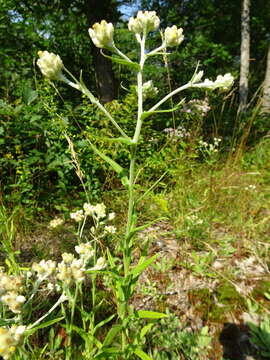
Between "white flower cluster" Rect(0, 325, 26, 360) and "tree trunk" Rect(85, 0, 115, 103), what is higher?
"tree trunk" Rect(85, 0, 115, 103)

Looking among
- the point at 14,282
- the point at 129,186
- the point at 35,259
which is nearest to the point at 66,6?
the point at 35,259

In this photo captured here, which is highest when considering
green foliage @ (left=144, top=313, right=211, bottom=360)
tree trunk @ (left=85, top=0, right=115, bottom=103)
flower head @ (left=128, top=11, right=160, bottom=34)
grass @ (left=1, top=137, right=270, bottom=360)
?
tree trunk @ (left=85, top=0, right=115, bottom=103)

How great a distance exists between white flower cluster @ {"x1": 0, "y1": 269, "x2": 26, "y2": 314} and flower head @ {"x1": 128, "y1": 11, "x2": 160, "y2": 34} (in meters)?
1.06

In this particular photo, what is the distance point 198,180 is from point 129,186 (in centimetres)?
185

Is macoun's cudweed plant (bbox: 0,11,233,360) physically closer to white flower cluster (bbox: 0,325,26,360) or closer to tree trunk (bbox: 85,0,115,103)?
white flower cluster (bbox: 0,325,26,360)

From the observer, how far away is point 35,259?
69.6 inches

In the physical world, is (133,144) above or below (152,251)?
above

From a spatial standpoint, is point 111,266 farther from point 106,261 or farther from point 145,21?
point 145,21

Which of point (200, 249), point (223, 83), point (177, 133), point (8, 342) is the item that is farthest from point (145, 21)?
point (177, 133)

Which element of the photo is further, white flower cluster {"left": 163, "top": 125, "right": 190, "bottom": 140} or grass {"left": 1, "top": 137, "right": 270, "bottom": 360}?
white flower cluster {"left": 163, "top": 125, "right": 190, "bottom": 140}

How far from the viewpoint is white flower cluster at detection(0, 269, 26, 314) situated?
0.58 metres

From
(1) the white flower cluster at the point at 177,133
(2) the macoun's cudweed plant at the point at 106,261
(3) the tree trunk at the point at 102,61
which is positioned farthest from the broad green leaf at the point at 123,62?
(3) the tree trunk at the point at 102,61

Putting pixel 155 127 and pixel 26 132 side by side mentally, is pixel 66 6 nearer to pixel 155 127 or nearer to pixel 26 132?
pixel 155 127

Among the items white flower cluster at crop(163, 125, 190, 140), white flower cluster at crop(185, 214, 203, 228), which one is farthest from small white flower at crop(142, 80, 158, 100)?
white flower cluster at crop(163, 125, 190, 140)
